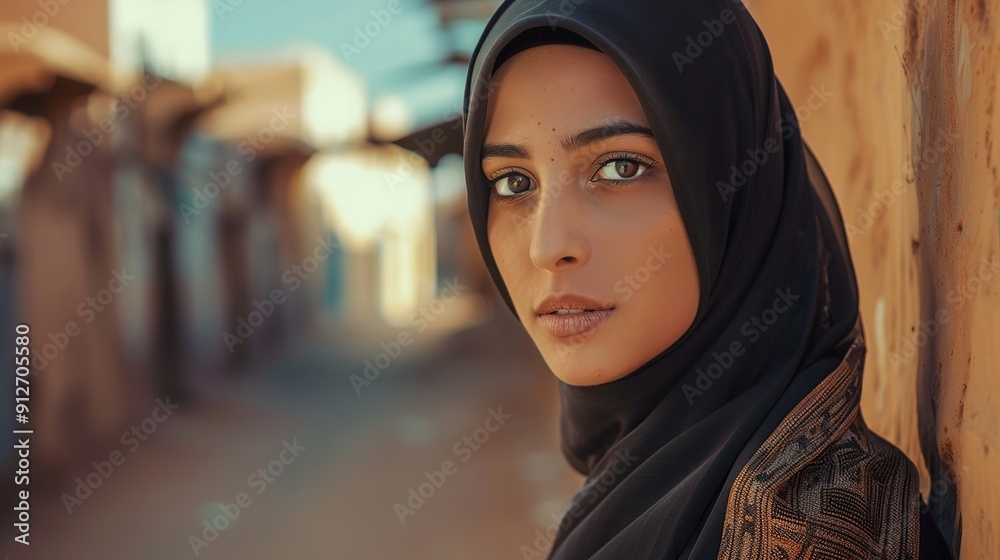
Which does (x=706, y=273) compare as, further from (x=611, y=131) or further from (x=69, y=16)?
(x=69, y=16)

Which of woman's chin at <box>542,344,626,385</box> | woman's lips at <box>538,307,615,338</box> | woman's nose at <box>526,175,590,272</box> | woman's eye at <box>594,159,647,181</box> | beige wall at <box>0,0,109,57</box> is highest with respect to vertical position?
beige wall at <box>0,0,109,57</box>

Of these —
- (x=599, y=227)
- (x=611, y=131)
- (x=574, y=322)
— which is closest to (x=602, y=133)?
(x=611, y=131)

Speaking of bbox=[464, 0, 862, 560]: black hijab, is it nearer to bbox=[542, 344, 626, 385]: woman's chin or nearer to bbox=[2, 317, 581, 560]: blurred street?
bbox=[542, 344, 626, 385]: woman's chin

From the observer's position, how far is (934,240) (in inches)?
41.1

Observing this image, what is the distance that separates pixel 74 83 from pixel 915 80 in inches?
183

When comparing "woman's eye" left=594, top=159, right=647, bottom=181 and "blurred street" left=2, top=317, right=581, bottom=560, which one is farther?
"blurred street" left=2, top=317, right=581, bottom=560

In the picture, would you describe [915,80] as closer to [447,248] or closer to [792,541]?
[792,541]

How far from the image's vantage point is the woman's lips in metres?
1.03

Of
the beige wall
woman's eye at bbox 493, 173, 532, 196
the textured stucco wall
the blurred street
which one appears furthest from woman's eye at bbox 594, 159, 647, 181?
the beige wall

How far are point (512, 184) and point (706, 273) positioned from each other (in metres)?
0.29

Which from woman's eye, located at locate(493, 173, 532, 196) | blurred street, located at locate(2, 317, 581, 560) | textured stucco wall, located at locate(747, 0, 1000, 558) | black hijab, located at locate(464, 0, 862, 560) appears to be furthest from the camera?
blurred street, located at locate(2, 317, 581, 560)

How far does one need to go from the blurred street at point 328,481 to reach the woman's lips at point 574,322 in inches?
116

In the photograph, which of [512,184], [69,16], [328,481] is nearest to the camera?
[512,184]

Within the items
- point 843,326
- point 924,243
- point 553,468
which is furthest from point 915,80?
point 553,468
